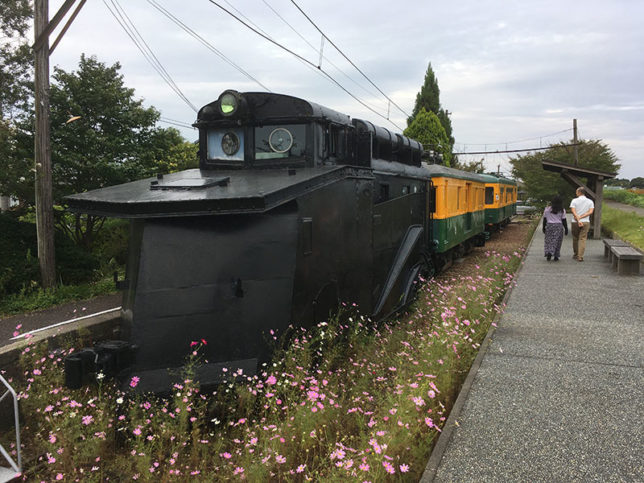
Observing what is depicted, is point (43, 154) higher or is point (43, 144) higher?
point (43, 144)

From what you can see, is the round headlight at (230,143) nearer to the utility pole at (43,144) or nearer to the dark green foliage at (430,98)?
the utility pole at (43,144)

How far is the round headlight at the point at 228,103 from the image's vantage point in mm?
5184

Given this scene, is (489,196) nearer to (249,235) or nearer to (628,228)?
(628,228)

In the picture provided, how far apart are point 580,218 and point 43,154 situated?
10876 millimetres

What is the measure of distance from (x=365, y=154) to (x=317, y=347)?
2.49 m

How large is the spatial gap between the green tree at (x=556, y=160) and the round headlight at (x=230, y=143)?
101 feet

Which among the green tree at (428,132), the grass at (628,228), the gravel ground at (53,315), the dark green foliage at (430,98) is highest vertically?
the dark green foliage at (430,98)

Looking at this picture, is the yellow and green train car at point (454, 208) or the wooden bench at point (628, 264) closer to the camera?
the wooden bench at point (628, 264)

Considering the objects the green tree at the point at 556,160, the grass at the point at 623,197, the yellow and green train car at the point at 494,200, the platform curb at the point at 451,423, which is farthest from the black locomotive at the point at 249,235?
the grass at the point at 623,197

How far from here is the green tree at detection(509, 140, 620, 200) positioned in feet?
105

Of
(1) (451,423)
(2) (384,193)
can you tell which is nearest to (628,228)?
(2) (384,193)

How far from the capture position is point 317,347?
454cm

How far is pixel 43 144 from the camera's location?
8.35m

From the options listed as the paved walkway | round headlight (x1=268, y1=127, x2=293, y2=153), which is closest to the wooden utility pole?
round headlight (x1=268, y1=127, x2=293, y2=153)
